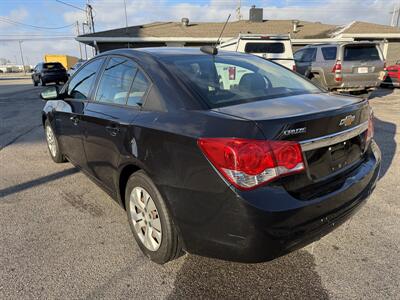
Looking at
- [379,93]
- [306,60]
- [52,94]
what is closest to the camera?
[52,94]

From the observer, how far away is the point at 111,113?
3.00 meters

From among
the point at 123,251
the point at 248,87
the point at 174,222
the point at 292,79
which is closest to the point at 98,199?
the point at 123,251

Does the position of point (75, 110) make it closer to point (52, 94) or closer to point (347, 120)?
point (52, 94)

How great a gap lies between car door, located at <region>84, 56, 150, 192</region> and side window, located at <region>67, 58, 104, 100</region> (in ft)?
0.89

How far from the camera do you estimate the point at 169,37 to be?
939 inches

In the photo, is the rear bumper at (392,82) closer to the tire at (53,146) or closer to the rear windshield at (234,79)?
the rear windshield at (234,79)

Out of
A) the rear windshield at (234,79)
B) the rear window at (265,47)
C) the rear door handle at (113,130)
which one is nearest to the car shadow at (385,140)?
the rear windshield at (234,79)

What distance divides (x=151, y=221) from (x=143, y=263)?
14.8 inches

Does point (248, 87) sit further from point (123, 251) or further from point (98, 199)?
point (98, 199)

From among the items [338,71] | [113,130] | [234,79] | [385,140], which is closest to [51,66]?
[338,71]

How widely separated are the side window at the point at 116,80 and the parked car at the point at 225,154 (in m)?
0.02

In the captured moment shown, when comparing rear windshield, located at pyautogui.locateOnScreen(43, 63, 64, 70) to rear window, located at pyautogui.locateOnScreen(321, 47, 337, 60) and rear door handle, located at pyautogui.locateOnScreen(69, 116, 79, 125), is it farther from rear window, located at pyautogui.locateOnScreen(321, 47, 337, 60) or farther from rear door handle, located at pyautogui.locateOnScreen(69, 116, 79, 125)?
rear door handle, located at pyautogui.locateOnScreen(69, 116, 79, 125)

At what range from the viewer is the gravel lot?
7.80 feet

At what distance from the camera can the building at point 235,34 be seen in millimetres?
23531
